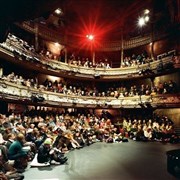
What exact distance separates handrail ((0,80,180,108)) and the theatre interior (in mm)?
88


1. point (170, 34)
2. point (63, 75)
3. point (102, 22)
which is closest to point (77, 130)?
point (63, 75)

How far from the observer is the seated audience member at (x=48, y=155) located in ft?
28.8

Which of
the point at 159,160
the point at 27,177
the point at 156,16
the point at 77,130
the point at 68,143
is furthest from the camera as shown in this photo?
the point at 156,16

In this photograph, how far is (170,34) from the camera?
2297 cm

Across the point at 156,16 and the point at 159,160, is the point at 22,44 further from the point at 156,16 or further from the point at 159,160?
the point at 156,16

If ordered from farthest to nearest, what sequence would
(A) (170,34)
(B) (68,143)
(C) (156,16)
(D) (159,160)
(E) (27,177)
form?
(C) (156,16) < (A) (170,34) < (B) (68,143) < (D) (159,160) < (E) (27,177)

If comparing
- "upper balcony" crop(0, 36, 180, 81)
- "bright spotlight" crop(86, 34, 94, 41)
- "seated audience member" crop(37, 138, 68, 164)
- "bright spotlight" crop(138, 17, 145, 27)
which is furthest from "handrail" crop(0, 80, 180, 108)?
"bright spotlight" crop(138, 17, 145, 27)

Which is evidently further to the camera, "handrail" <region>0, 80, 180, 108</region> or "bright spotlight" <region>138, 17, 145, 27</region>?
"bright spotlight" <region>138, 17, 145, 27</region>

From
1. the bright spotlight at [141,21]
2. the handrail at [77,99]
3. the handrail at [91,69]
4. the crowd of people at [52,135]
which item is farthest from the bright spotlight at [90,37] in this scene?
the crowd of people at [52,135]

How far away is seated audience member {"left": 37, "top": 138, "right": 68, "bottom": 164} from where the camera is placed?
28.8ft

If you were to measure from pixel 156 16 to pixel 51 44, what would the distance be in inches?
468

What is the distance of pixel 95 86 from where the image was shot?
27.2 meters

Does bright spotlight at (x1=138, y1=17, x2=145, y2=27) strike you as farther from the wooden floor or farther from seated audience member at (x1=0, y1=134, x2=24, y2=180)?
seated audience member at (x1=0, y1=134, x2=24, y2=180)

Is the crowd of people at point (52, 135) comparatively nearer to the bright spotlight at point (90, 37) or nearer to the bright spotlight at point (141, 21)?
the bright spotlight at point (90, 37)
